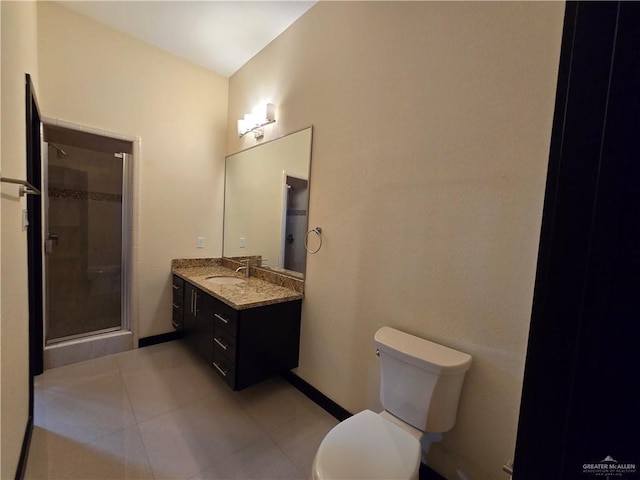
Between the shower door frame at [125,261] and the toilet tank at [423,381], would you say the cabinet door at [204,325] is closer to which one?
the shower door frame at [125,261]

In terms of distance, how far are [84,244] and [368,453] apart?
9.93 ft

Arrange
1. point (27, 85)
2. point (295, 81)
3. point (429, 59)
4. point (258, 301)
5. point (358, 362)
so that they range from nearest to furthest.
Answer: point (429, 59) → point (27, 85) → point (358, 362) → point (258, 301) → point (295, 81)

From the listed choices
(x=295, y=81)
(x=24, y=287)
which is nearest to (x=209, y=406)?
(x=24, y=287)

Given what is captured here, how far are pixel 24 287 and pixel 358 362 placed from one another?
1.86 metres

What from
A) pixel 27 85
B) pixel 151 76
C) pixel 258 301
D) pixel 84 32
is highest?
pixel 84 32

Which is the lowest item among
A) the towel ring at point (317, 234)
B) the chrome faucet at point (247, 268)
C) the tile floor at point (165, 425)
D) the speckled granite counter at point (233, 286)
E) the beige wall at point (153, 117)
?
the tile floor at point (165, 425)

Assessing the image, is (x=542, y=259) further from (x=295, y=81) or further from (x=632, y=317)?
(x=295, y=81)

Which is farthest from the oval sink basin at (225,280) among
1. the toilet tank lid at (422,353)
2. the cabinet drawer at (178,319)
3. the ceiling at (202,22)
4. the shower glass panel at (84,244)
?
the ceiling at (202,22)

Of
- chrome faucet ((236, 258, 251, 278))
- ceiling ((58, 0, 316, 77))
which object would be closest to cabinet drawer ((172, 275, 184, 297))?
chrome faucet ((236, 258, 251, 278))

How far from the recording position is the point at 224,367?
1.86 metres

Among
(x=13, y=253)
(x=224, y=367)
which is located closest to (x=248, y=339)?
(x=224, y=367)

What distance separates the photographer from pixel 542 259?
17.1 inches

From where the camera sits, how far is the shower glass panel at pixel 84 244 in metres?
2.37

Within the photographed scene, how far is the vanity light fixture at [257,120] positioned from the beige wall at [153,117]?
49cm
